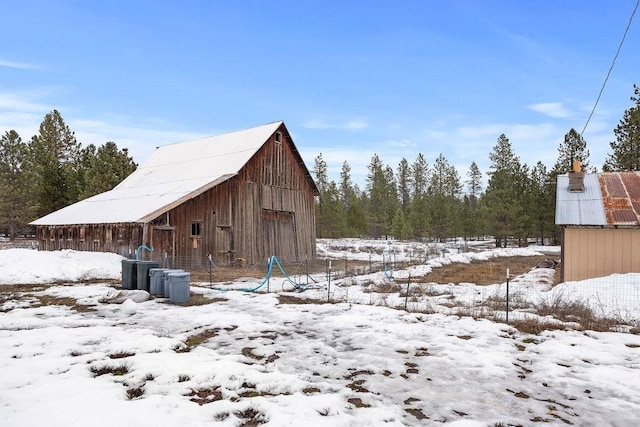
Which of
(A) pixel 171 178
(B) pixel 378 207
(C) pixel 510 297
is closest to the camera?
(C) pixel 510 297

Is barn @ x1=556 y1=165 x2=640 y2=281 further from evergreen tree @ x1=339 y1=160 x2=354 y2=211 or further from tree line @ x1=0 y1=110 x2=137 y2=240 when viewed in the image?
evergreen tree @ x1=339 y1=160 x2=354 y2=211

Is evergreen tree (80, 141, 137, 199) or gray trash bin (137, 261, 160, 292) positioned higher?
evergreen tree (80, 141, 137, 199)

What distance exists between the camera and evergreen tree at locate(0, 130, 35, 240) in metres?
44.9

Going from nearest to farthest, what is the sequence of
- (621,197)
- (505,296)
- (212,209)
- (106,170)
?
(505,296), (621,197), (212,209), (106,170)

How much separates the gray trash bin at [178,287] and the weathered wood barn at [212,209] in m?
9.53

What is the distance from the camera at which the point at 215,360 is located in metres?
7.21

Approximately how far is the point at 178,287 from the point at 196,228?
12.5 meters

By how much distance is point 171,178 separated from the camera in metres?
31.4

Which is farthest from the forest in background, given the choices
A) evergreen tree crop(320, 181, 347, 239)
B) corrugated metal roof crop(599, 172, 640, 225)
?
corrugated metal roof crop(599, 172, 640, 225)

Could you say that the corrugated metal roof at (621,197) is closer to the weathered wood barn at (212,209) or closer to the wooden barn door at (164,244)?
the weathered wood barn at (212,209)

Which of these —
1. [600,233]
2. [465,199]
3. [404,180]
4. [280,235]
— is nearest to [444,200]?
[465,199]

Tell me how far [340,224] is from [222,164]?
40956mm

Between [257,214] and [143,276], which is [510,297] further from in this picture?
[257,214]

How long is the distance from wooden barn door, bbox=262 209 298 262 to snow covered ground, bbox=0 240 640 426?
15896 millimetres
